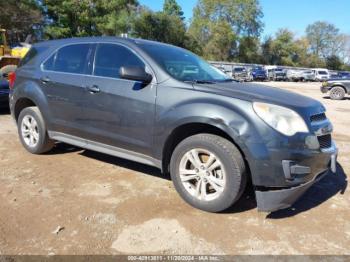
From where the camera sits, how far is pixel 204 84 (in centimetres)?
408

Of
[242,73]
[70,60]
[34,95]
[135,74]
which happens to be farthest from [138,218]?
[242,73]

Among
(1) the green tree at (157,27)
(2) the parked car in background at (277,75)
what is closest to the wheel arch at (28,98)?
(2) the parked car in background at (277,75)

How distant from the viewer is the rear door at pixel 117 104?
416cm

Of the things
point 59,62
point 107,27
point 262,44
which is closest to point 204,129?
point 59,62

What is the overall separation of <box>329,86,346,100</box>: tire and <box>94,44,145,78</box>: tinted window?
54.1 feet

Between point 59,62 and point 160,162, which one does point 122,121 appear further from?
point 59,62

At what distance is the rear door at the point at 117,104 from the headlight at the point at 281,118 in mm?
1200

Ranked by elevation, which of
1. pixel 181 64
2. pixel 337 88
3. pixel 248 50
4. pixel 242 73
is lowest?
pixel 337 88

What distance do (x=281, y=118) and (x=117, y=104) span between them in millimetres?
1869

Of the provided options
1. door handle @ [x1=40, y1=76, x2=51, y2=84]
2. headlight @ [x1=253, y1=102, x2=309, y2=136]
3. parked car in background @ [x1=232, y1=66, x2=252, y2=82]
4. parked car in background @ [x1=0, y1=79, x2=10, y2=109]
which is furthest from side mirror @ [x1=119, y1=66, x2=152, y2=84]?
parked car in background @ [x1=232, y1=66, x2=252, y2=82]

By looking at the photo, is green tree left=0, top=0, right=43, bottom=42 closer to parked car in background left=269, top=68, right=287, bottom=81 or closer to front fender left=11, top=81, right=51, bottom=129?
parked car in background left=269, top=68, right=287, bottom=81

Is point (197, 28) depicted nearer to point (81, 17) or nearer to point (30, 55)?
point (81, 17)

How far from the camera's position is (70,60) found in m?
5.09

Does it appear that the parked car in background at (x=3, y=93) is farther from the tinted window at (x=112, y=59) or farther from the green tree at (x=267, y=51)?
the green tree at (x=267, y=51)
